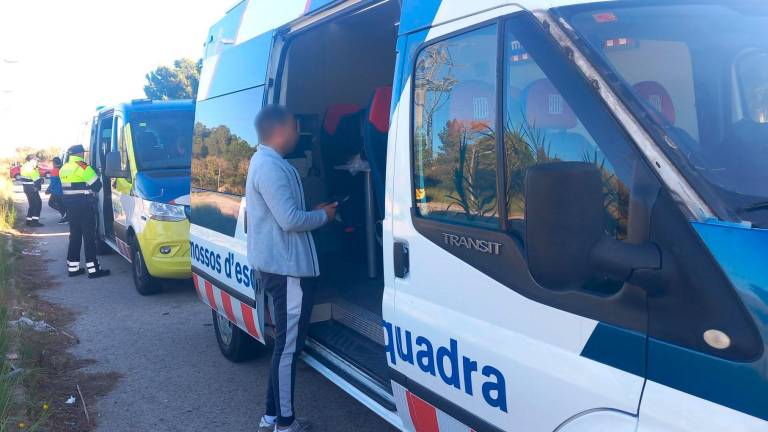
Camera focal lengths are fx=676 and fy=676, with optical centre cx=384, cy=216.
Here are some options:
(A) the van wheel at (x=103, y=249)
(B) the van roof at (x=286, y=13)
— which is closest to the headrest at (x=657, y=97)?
(B) the van roof at (x=286, y=13)

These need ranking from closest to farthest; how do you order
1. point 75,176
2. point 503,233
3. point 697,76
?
point 697,76 < point 503,233 < point 75,176

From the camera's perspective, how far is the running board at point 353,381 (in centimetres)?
326

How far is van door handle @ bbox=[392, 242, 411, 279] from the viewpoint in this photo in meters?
2.87

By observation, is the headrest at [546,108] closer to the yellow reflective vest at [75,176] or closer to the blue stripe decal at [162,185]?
the blue stripe decal at [162,185]

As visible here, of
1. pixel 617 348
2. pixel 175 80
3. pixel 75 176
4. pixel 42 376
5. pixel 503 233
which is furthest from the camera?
pixel 175 80

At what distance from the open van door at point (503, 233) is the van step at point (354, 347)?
65 centimetres

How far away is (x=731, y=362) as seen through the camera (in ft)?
5.32

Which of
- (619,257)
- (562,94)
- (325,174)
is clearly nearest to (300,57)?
(325,174)

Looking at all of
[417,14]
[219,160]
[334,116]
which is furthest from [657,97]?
[219,160]

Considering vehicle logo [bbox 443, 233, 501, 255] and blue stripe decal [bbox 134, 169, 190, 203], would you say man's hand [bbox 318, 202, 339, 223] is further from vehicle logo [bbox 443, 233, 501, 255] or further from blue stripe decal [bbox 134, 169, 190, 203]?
blue stripe decal [bbox 134, 169, 190, 203]

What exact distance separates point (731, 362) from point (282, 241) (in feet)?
8.06

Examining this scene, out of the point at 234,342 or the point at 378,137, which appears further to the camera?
the point at 234,342

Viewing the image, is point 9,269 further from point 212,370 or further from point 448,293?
point 448,293

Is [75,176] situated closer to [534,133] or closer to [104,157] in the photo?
[104,157]
